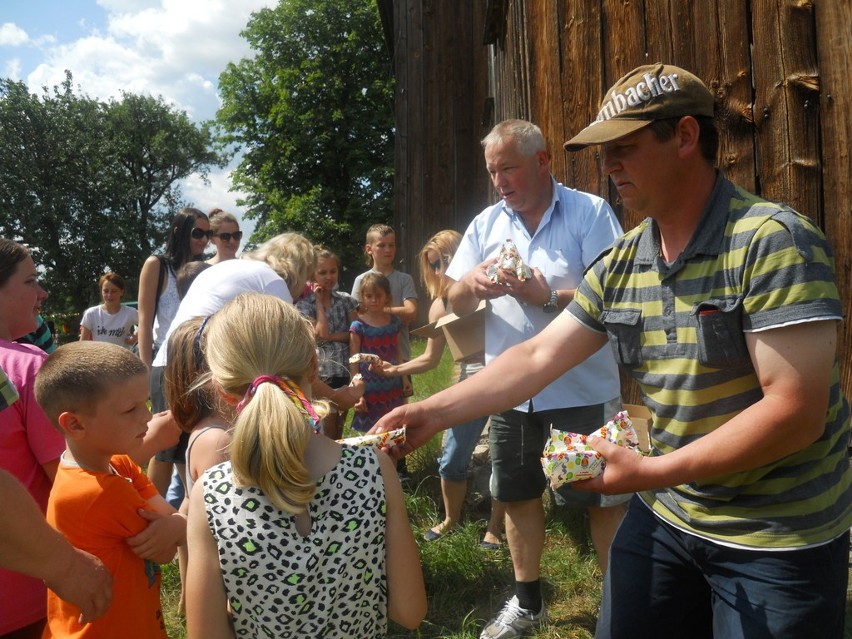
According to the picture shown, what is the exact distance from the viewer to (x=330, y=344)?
5.61 m

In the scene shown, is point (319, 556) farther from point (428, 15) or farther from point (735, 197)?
point (428, 15)

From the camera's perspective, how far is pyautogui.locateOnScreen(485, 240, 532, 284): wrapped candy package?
3.17 meters

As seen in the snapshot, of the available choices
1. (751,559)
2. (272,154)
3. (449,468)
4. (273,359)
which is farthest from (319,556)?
(272,154)

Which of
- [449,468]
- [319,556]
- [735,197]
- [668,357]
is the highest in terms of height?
[735,197]

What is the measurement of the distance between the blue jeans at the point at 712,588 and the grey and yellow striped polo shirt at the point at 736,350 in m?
0.06

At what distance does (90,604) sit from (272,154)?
2787cm

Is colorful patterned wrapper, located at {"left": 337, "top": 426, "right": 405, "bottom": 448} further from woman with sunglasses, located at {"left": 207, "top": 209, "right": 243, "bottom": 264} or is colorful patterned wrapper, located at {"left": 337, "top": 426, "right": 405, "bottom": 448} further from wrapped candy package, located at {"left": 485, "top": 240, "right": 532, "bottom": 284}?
woman with sunglasses, located at {"left": 207, "top": 209, "right": 243, "bottom": 264}

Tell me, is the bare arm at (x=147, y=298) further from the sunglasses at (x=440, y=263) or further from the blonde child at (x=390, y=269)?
the sunglasses at (x=440, y=263)

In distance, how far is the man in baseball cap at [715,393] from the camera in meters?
1.61

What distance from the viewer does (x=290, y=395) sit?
1748 mm

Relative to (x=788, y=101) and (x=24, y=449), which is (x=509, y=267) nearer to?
(x=788, y=101)

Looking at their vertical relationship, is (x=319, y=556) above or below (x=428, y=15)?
below

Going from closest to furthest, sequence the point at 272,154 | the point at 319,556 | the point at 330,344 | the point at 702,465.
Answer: the point at 702,465, the point at 319,556, the point at 330,344, the point at 272,154

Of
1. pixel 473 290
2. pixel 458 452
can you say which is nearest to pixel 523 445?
pixel 473 290
